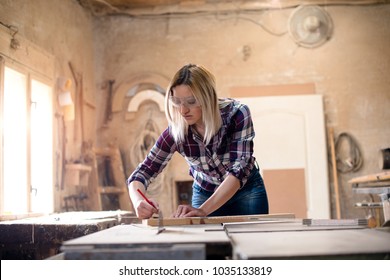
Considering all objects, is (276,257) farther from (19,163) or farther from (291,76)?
(291,76)

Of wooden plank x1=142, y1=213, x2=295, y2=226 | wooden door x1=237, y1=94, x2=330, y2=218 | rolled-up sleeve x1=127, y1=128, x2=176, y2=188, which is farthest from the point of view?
wooden door x1=237, y1=94, x2=330, y2=218

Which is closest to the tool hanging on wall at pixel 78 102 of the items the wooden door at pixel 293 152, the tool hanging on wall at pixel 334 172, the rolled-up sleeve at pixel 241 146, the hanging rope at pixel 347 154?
the wooden door at pixel 293 152

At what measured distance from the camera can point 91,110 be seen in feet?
19.9

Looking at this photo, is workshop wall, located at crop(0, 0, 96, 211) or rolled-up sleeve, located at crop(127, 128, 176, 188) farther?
workshop wall, located at crop(0, 0, 96, 211)

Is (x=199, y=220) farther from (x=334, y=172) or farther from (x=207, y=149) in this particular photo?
(x=334, y=172)

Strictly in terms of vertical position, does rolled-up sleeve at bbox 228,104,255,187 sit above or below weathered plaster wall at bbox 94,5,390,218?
below

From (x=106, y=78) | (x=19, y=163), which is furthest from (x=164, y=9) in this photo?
(x=19, y=163)

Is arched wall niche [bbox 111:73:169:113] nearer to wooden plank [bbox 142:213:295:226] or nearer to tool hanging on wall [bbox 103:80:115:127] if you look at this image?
tool hanging on wall [bbox 103:80:115:127]

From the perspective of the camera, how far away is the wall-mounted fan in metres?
6.04

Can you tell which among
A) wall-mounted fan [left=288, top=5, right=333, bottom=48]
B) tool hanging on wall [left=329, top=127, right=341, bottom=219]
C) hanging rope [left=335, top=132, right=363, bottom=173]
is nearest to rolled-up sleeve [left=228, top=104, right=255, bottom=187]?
tool hanging on wall [left=329, top=127, right=341, bottom=219]

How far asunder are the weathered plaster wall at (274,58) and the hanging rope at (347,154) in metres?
0.07

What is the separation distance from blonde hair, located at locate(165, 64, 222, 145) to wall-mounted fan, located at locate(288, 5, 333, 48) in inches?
158

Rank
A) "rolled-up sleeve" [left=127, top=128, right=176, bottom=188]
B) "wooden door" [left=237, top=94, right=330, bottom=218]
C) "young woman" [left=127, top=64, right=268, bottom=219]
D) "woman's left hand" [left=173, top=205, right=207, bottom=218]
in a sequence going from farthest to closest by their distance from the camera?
"wooden door" [left=237, top=94, right=330, bottom=218]
"rolled-up sleeve" [left=127, top=128, right=176, bottom=188]
"young woman" [left=127, top=64, right=268, bottom=219]
"woman's left hand" [left=173, top=205, right=207, bottom=218]

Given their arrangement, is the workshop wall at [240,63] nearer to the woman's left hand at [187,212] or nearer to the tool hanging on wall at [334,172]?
the tool hanging on wall at [334,172]
